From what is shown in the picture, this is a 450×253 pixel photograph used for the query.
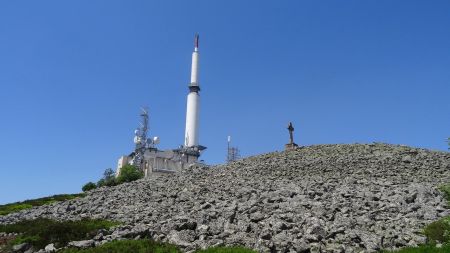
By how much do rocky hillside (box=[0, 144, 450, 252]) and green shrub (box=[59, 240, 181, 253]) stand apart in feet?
2.84

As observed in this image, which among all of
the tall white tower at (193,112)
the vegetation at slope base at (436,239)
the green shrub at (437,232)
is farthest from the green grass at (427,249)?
the tall white tower at (193,112)

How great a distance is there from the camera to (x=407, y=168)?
3972cm

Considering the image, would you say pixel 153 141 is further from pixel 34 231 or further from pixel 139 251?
pixel 139 251

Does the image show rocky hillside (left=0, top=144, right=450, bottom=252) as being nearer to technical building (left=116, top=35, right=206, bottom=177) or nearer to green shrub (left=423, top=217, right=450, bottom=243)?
green shrub (left=423, top=217, right=450, bottom=243)

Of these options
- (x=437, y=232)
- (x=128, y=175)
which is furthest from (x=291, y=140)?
(x=437, y=232)

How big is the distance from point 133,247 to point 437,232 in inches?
511

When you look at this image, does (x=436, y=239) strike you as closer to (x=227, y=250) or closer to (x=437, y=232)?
(x=437, y=232)

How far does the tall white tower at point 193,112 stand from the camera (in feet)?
414

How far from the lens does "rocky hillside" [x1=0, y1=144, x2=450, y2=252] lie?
754 inches

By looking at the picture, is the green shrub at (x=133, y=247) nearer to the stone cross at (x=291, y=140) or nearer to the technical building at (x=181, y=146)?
the stone cross at (x=291, y=140)

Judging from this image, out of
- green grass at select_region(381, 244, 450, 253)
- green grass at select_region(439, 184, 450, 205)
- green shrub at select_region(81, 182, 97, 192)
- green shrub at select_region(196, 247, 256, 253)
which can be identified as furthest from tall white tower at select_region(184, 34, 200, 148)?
green grass at select_region(381, 244, 450, 253)

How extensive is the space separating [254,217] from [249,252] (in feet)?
18.3

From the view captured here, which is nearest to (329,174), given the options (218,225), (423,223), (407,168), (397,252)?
(407,168)

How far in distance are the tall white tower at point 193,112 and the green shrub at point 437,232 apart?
352 feet
